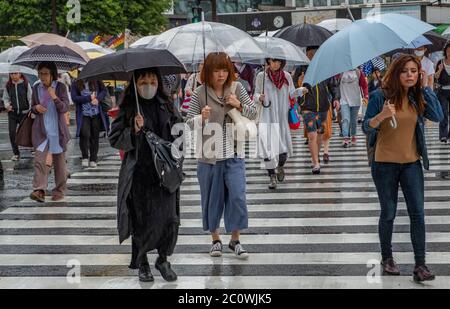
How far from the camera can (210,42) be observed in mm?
10203

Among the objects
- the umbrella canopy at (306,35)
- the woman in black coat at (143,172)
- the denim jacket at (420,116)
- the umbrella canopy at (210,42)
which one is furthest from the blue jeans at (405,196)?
the umbrella canopy at (306,35)

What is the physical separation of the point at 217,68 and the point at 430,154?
8.75m

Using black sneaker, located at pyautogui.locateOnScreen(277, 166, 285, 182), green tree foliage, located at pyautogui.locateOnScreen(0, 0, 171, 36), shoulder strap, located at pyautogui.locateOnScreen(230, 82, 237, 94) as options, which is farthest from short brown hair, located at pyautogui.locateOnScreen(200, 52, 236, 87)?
green tree foliage, located at pyautogui.locateOnScreen(0, 0, 171, 36)

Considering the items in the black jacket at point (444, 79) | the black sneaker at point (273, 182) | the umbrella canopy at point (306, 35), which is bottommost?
the black sneaker at point (273, 182)

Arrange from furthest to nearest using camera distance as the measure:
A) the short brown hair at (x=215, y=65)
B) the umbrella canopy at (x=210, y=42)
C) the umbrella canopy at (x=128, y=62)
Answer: the umbrella canopy at (x=210, y=42), the short brown hair at (x=215, y=65), the umbrella canopy at (x=128, y=62)

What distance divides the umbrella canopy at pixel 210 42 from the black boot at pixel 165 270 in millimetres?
2882

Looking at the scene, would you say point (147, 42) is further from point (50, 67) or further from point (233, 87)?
point (233, 87)

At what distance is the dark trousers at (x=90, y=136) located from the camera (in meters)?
15.4

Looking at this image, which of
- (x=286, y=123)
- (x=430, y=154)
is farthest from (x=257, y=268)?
(x=430, y=154)

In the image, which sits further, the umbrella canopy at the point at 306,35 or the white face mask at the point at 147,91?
the umbrella canopy at the point at 306,35

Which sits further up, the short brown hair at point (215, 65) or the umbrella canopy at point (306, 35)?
the umbrella canopy at point (306, 35)

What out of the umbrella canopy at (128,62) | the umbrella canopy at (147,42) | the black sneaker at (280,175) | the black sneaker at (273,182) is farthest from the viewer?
the black sneaker at (280,175)

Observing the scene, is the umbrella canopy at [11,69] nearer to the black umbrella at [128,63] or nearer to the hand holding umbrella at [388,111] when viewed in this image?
the black umbrella at [128,63]

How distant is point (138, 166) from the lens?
23.1 ft
